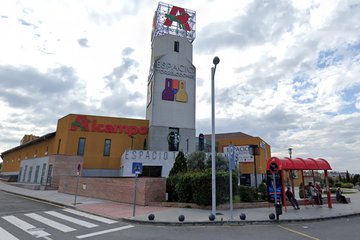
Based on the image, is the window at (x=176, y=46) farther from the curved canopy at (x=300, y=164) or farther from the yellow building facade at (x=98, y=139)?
the curved canopy at (x=300, y=164)

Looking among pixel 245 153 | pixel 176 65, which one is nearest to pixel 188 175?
pixel 176 65

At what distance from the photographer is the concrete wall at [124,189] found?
17.5 metres

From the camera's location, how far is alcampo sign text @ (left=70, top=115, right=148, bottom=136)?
123ft

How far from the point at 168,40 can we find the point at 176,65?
4321 mm

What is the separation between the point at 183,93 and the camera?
133ft

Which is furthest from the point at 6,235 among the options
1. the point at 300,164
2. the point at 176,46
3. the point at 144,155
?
the point at 176,46

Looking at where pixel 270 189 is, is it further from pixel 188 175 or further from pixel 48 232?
pixel 48 232

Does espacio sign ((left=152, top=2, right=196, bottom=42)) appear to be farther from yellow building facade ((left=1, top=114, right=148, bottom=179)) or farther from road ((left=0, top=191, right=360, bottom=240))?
road ((left=0, top=191, right=360, bottom=240))

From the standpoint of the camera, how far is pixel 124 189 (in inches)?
759

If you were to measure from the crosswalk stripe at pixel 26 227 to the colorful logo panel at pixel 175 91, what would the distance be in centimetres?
2872

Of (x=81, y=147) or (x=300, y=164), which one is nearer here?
(x=300, y=164)

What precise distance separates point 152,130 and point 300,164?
79.0 ft

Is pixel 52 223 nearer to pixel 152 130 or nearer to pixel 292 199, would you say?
pixel 292 199

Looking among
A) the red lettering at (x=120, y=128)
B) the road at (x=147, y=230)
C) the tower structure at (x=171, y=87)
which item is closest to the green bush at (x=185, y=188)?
the road at (x=147, y=230)
